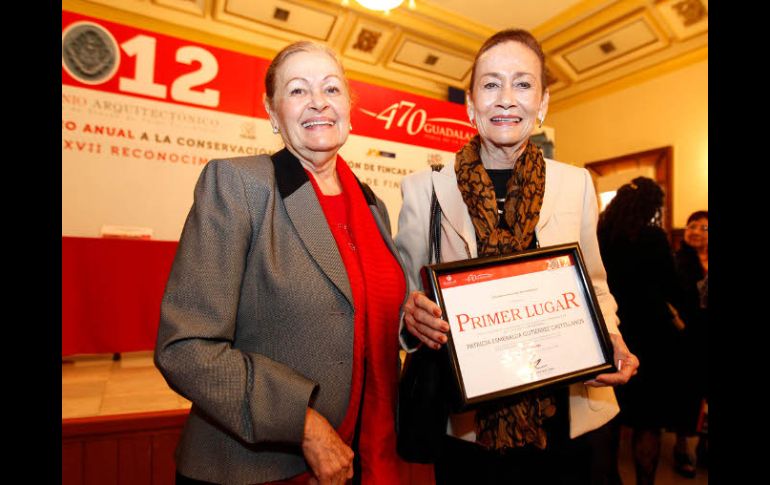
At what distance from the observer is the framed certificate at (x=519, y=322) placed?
1.12m

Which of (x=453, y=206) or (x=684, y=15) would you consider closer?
(x=453, y=206)

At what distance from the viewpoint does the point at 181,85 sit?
3248 mm

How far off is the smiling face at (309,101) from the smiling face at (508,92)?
449 mm

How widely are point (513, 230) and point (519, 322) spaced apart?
0.29m

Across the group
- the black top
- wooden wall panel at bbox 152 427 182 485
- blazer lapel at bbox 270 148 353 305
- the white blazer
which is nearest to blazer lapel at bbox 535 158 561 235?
the white blazer

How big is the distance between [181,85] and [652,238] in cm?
323

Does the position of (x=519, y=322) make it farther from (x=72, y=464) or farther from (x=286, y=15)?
(x=286, y=15)

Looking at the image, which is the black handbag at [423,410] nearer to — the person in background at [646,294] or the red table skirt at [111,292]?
the person in background at [646,294]

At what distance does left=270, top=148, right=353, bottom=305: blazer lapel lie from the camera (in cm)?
113

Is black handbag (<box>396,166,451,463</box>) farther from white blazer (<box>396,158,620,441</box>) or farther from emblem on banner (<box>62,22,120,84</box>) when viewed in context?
emblem on banner (<box>62,22,120,84</box>)

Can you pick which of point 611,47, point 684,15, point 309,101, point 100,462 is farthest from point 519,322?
point 611,47

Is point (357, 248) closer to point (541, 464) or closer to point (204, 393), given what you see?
point (204, 393)

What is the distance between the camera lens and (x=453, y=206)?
1390mm
